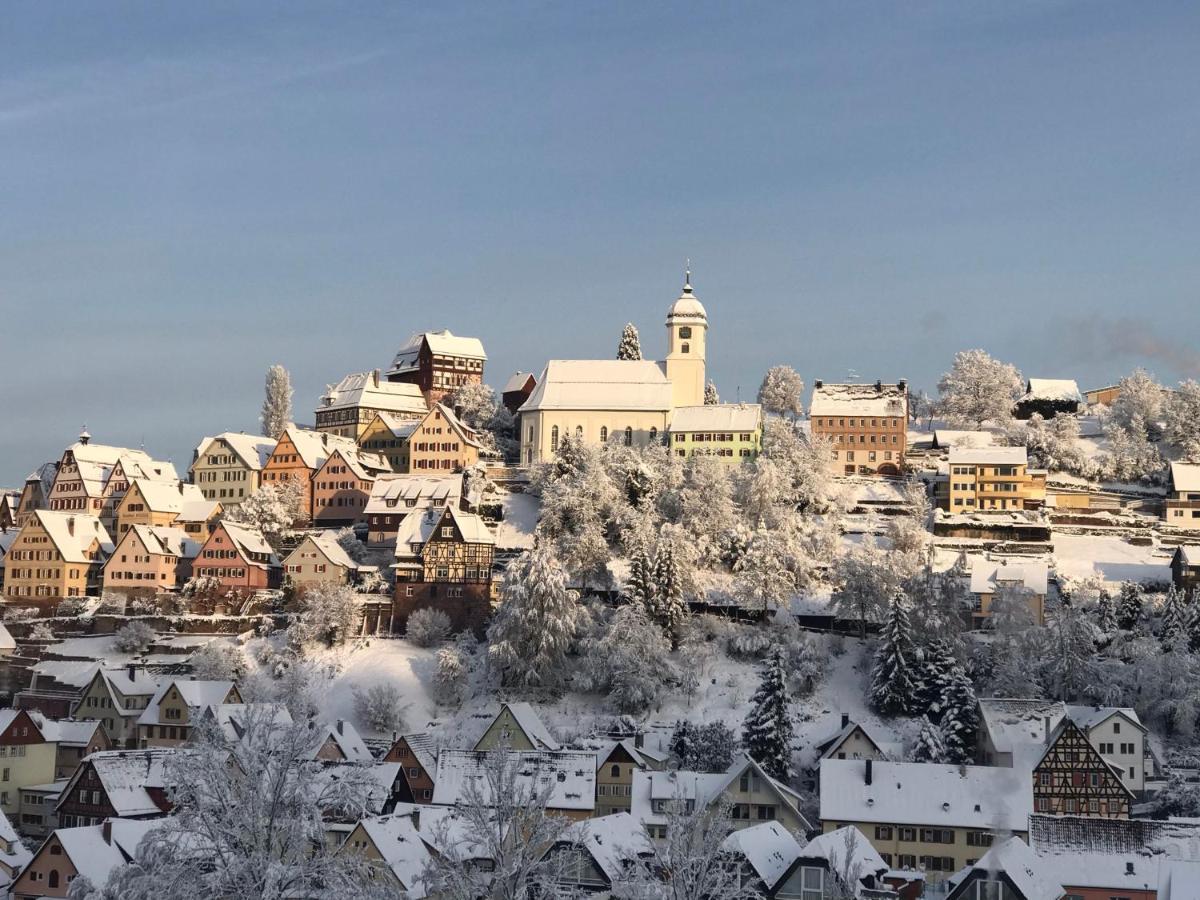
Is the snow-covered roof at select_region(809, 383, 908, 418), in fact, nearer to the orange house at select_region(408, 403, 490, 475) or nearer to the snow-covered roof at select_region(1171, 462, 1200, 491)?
the snow-covered roof at select_region(1171, 462, 1200, 491)

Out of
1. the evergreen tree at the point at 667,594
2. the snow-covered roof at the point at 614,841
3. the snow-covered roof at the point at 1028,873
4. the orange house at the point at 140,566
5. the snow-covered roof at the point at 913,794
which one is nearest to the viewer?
the snow-covered roof at the point at 1028,873

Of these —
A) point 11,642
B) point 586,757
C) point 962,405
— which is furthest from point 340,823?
point 962,405

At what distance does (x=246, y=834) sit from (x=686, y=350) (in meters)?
90.9

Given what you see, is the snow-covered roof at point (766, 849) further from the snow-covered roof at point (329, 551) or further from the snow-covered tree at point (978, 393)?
the snow-covered tree at point (978, 393)

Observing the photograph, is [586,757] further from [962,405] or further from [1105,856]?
[962,405]

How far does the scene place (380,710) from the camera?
3044 inches

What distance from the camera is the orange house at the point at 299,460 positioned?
10962cm

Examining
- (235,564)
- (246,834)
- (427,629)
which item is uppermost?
(235,564)

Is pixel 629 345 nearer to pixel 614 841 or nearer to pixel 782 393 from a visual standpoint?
pixel 782 393

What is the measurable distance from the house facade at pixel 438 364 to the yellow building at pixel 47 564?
3869 centimetres

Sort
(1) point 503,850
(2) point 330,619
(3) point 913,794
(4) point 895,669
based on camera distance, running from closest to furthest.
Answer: (1) point 503,850, (3) point 913,794, (4) point 895,669, (2) point 330,619

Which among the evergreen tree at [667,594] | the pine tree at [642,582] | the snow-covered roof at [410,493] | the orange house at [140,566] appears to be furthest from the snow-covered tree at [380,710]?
the orange house at [140,566]

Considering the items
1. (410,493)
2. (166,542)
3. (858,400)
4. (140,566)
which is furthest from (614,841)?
(858,400)

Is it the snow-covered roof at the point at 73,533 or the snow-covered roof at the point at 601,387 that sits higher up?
the snow-covered roof at the point at 601,387
